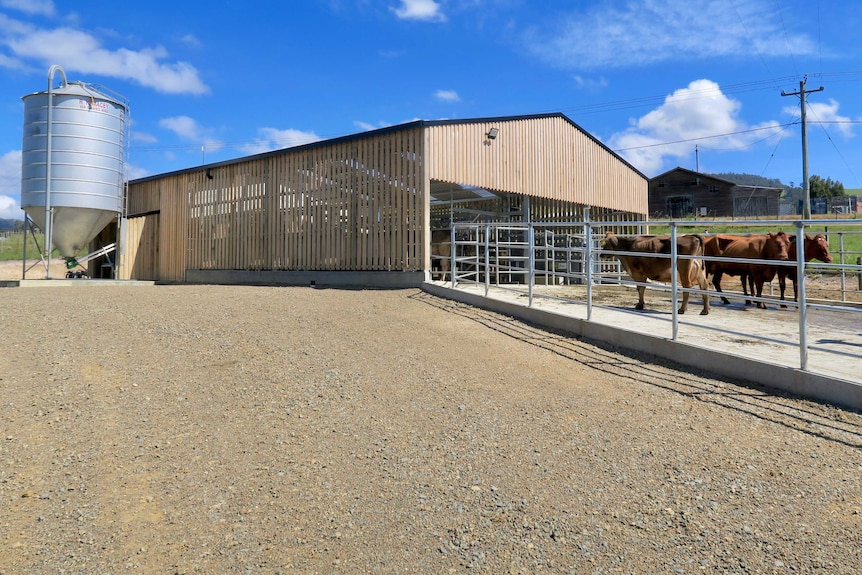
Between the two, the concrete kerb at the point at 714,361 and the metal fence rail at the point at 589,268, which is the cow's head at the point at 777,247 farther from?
the concrete kerb at the point at 714,361

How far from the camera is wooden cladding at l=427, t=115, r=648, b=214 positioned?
12.5 m

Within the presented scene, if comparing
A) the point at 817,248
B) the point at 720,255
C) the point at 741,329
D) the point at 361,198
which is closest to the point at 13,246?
the point at 361,198

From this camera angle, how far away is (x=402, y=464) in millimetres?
3301

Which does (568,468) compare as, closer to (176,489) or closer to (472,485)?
(472,485)

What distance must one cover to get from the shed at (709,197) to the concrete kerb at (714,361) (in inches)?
1882

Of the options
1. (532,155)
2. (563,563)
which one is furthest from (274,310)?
(532,155)

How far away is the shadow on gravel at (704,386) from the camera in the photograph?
379cm

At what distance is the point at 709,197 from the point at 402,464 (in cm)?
5446

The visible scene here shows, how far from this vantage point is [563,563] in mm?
2398

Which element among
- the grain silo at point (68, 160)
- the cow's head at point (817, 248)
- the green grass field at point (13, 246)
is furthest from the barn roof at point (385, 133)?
the green grass field at point (13, 246)

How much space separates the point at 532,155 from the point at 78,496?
1410cm

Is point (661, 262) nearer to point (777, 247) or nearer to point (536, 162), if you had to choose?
point (777, 247)

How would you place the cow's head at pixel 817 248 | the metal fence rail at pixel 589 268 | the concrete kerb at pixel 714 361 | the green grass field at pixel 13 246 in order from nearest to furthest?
1. the concrete kerb at pixel 714 361
2. the metal fence rail at pixel 589 268
3. the cow's head at pixel 817 248
4. the green grass field at pixel 13 246

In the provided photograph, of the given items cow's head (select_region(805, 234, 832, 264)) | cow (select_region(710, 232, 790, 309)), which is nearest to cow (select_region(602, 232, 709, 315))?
cow (select_region(710, 232, 790, 309))
